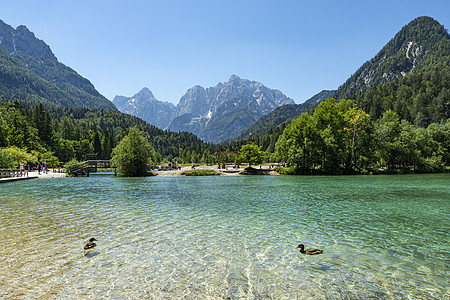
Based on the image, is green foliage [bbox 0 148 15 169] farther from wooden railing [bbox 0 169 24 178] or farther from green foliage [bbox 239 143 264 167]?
green foliage [bbox 239 143 264 167]

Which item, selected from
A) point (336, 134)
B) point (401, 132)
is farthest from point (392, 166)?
point (336, 134)

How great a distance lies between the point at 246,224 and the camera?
1614cm

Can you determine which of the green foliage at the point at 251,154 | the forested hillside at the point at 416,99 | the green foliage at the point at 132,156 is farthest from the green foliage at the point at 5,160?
the forested hillside at the point at 416,99

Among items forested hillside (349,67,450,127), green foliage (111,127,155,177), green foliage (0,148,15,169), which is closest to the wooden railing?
green foliage (0,148,15,169)

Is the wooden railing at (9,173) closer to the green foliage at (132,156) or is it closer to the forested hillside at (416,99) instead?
the green foliage at (132,156)

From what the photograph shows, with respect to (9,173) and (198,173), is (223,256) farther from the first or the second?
(198,173)

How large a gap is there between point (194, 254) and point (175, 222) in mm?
6095

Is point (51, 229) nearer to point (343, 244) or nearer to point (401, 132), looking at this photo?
point (343, 244)

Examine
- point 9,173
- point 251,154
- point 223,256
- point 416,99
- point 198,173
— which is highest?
point 416,99

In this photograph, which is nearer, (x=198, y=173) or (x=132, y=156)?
(x=132, y=156)

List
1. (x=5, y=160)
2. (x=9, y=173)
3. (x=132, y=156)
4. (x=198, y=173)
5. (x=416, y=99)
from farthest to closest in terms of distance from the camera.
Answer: (x=416, y=99) → (x=198, y=173) → (x=132, y=156) → (x=5, y=160) → (x=9, y=173)

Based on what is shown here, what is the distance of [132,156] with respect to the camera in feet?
231

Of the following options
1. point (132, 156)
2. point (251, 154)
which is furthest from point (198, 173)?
point (251, 154)

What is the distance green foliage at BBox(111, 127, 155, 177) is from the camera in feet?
233
